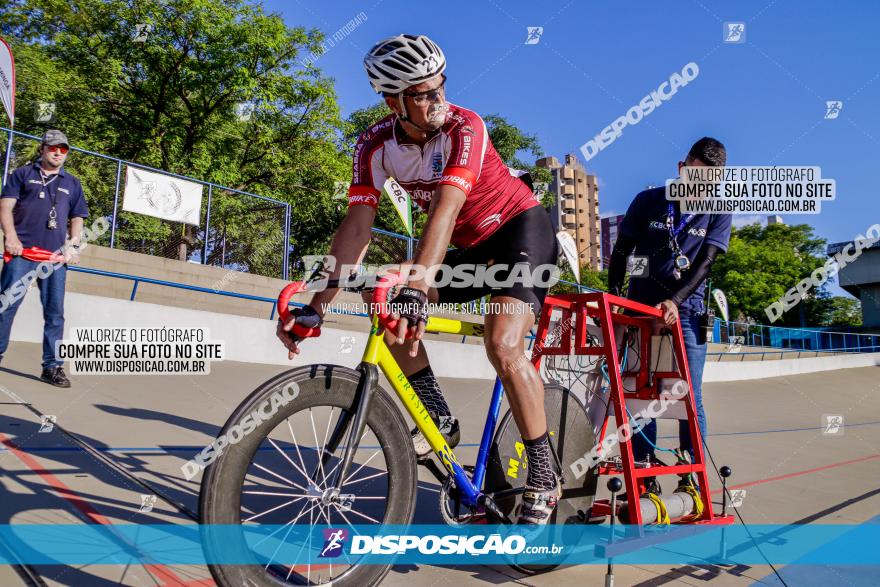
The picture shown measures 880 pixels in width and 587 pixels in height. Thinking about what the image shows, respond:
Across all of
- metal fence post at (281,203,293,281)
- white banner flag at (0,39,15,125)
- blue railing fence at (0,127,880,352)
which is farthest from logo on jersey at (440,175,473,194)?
metal fence post at (281,203,293,281)

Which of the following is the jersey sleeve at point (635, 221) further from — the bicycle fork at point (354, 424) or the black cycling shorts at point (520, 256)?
the bicycle fork at point (354, 424)

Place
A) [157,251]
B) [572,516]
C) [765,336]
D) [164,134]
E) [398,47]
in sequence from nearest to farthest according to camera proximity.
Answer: [398,47]
[572,516]
[157,251]
[164,134]
[765,336]

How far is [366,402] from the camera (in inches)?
82.4

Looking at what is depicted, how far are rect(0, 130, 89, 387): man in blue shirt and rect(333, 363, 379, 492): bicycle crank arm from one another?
13.6 ft

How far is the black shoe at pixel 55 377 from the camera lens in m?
5.34

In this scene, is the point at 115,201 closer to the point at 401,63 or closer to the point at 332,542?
the point at 401,63

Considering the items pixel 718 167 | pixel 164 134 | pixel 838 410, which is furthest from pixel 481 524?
pixel 164 134

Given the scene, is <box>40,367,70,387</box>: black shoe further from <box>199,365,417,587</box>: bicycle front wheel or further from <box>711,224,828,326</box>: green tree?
<box>711,224,828,326</box>: green tree

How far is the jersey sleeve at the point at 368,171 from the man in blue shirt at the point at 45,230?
144 inches

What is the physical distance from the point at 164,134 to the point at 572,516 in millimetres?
24154

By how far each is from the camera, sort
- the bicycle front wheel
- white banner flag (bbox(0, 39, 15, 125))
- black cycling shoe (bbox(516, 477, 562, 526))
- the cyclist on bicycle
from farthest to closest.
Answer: white banner flag (bbox(0, 39, 15, 125)) → black cycling shoe (bbox(516, 477, 562, 526)) → the cyclist on bicycle → the bicycle front wheel

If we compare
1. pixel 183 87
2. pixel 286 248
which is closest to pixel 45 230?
pixel 286 248

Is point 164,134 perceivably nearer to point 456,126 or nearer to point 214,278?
point 214,278

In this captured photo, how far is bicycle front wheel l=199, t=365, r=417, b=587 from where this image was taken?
5.78 feet
